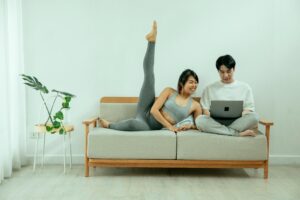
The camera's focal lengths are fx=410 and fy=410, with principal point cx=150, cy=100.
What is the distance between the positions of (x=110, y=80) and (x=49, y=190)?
1610mm

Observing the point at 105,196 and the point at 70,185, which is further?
the point at 70,185

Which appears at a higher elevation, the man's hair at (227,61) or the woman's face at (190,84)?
the man's hair at (227,61)

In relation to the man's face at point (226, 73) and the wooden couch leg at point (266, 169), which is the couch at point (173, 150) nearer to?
the wooden couch leg at point (266, 169)

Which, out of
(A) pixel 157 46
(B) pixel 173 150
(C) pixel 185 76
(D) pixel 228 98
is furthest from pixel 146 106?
(D) pixel 228 98

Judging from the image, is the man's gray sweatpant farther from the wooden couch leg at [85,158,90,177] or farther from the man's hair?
the wooden couch leg at [85,158,90,177]

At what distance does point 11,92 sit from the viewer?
14.4 ft

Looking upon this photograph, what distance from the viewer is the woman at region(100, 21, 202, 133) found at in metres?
4.33

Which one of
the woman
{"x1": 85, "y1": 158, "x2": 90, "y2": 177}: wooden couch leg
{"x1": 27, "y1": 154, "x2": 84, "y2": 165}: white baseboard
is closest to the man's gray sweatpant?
the woman

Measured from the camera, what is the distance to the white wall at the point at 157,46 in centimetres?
476

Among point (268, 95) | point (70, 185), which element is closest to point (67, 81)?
point (70, 185)

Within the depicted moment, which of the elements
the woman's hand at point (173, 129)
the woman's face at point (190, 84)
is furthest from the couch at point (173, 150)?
the woman's face at point (190, 84)

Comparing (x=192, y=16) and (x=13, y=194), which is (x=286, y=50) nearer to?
(x=192, y=16)

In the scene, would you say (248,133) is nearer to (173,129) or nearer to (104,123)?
(173,129)

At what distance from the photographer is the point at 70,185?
385cm
